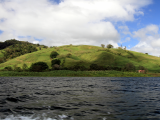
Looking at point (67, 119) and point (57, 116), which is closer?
point (67, 119)

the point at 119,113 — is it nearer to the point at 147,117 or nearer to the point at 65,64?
the point at 147,117

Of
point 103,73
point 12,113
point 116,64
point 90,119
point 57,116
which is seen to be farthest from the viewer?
point 116,64

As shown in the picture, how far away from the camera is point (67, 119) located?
1370 cm

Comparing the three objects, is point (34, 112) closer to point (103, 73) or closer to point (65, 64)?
point (103, 73)

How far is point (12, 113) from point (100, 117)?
889cm

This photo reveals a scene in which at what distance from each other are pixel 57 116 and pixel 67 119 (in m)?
1.35

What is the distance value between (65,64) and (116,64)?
66.4 metres

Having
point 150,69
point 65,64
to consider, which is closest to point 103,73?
point 65,64

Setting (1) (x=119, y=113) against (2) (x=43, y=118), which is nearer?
(2) (x=43, y=118)

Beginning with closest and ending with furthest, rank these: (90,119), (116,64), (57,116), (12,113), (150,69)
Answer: (90,119), (57,116), (12,113), (150,69), (116,64)

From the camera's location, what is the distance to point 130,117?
1430 cm

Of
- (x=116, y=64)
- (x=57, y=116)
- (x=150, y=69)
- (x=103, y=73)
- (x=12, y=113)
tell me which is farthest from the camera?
(x=116, y=64)

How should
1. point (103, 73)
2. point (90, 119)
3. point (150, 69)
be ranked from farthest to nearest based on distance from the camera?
point (150, 69) → point (103, 73) → point (90, 119)

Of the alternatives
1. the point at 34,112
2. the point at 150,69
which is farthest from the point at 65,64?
the point at 34,112
